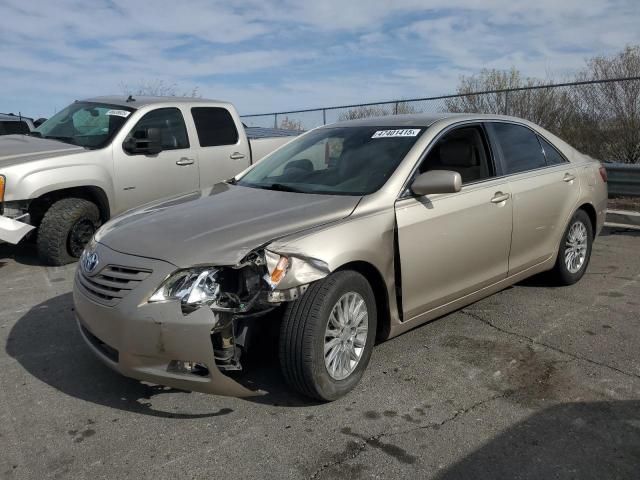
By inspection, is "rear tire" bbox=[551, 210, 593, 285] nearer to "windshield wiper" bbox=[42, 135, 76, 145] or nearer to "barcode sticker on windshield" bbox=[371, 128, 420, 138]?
"barcode sticker on windshield" bbox=[371, 128, 420, 138]

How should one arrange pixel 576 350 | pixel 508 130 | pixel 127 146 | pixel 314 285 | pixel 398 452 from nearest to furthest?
pixel 398 452
pixel 314 285
pixel 576 350
pixel 508 130
pixel 127 146

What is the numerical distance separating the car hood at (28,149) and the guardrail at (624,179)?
7.10 meters

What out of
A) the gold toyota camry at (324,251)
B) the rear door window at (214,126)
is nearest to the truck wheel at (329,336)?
the gold toyota camry at (324,251)

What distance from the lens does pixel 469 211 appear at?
4137 mm

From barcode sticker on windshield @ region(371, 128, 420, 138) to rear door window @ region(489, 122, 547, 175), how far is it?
2.86 feet

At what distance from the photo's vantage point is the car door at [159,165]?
689cm

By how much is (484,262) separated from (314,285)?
1.66 metres

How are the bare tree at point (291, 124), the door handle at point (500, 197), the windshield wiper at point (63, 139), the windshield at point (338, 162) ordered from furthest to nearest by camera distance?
the bare tree at point (291, 124), the windshield wiper at point (63, 139), the door handle at point (500, 197), the windshield at point (338, 162)

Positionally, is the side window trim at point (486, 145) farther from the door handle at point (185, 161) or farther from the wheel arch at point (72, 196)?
the wheel arch at point (72, 196)

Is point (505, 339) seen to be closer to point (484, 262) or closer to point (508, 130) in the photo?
point (484, 262)

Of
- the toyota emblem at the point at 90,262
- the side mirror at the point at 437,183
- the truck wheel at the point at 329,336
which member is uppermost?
the side mirror at the point at 437,183

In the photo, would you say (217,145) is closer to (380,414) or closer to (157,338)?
(157,338)

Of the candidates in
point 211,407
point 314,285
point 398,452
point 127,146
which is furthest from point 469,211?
point 127,146

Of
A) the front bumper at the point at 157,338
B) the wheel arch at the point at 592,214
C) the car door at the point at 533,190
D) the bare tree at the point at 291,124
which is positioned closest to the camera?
the front bumper at the point at 157,338
